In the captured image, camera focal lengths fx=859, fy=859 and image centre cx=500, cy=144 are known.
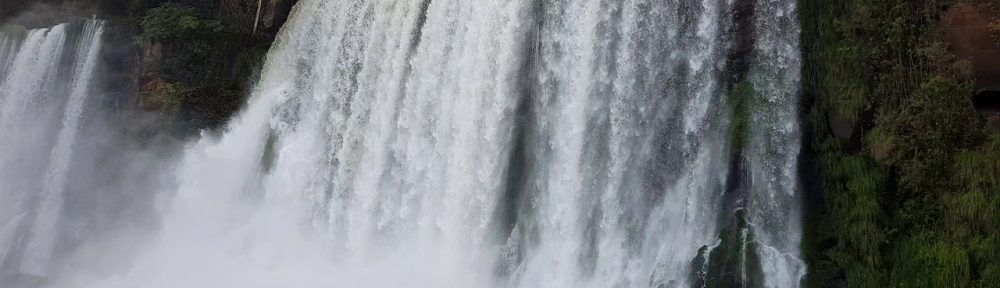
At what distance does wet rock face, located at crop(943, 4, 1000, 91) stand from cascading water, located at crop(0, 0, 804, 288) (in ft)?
5.62

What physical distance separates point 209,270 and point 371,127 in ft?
12.2

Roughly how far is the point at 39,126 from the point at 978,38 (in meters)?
19.1

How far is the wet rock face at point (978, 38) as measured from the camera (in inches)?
332

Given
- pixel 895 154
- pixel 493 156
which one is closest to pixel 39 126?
pixel 493 156

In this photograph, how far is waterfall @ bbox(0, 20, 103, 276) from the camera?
1873 centimetres

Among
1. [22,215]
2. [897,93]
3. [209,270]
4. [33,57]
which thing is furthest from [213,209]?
[897,93]

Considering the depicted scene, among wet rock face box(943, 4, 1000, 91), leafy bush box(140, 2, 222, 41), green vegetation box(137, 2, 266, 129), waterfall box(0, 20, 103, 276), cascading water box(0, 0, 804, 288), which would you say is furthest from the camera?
waterfall box(0, 20, 103, 276)

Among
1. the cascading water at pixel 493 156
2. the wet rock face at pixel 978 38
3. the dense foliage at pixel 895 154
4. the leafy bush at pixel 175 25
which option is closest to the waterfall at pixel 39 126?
the leafy bush at pixel 175 25

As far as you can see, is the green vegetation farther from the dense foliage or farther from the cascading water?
the dense foliage

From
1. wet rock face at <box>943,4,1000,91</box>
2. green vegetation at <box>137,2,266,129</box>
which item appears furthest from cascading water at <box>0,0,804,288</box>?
wet rock face at <box>943,4,1000,91</box>

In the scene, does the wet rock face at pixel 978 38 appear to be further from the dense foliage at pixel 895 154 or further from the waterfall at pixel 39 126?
the waterfall at pixel 39 126

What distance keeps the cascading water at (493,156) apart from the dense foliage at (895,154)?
1.29 ft

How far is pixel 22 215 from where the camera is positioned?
62.6ft

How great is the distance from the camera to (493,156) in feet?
39.8
